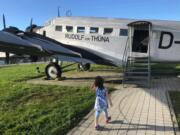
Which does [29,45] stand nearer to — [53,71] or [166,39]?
[53,71]

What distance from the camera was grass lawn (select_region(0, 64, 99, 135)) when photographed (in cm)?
877

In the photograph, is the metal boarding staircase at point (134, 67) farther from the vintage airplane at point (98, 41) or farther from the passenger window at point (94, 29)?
the passenger window at point (94, 29)

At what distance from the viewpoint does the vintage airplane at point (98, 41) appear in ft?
56.7

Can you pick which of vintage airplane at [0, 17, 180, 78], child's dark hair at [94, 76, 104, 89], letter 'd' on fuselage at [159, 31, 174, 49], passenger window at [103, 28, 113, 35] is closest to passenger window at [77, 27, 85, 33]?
vintage airplane at [0, 17, 180, 78]

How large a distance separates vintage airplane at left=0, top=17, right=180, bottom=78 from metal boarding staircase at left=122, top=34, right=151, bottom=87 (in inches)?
4.6

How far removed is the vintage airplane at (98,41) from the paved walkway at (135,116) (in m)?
3.67

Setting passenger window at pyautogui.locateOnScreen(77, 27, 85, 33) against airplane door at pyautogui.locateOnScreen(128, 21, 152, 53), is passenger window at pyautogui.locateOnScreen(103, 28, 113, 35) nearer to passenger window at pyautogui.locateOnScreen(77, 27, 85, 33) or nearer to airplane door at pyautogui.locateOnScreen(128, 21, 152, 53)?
airplane door at pyautogui.locateOnScreen(128, 21, 152, 53)

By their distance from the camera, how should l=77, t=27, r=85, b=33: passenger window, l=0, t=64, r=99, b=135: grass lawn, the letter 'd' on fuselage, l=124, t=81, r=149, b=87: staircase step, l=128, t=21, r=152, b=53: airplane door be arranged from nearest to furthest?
l=0, t=64, r=99, b=135: grass lawn, l=124, t=81, r=149, b=87: staircase step, the letter 'd' on fuselage, l=128, t=21, r=152, b=53: airplane door, l=77, t=27, r=85, b=33: passenger window

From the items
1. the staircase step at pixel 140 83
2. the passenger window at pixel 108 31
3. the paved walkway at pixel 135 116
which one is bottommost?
the paved walkway at pixel 135 116

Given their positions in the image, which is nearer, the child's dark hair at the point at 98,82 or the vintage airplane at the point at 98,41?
the child's dark hair at the point at 98,82

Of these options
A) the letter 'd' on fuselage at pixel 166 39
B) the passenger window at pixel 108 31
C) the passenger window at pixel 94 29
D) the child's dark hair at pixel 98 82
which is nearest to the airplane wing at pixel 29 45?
the passenger window at pixel 94 29

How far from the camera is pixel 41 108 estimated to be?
10914mm

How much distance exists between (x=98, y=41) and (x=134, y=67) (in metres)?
2.60

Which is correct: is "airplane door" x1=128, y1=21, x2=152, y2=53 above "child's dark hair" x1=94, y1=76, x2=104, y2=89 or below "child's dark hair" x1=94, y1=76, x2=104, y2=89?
above
